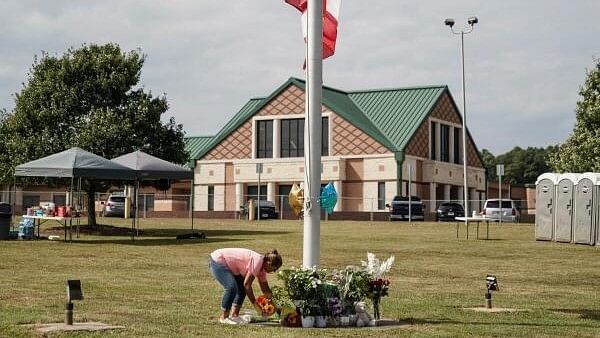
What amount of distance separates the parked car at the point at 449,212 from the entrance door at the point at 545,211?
1871 cm

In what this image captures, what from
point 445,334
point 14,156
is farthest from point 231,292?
point 14,156

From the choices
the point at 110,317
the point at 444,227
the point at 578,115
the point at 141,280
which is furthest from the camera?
the point at 578,115

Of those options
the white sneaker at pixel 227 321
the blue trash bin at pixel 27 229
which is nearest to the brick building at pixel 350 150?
the blue trash bin at pixel 27 229

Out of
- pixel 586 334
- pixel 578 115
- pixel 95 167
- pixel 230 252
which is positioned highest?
pixel 578 115

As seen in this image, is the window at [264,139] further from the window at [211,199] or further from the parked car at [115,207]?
the parked car at [115,207]

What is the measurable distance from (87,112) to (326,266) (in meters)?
18.7

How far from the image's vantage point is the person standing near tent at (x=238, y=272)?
11734 millimetres

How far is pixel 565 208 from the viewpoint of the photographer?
106ft

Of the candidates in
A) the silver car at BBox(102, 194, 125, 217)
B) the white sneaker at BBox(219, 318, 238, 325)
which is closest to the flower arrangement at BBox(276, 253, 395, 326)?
the white sneaker at BBox(219, 318, 238, 325)

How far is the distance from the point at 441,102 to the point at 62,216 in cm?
4244

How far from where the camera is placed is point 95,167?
94.5 ft

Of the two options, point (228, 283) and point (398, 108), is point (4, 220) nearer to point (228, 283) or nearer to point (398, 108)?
point (228, 283)

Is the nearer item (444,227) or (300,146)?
(444,227)

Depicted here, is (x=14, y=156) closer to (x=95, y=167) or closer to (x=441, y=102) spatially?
(x=95, y=167)
